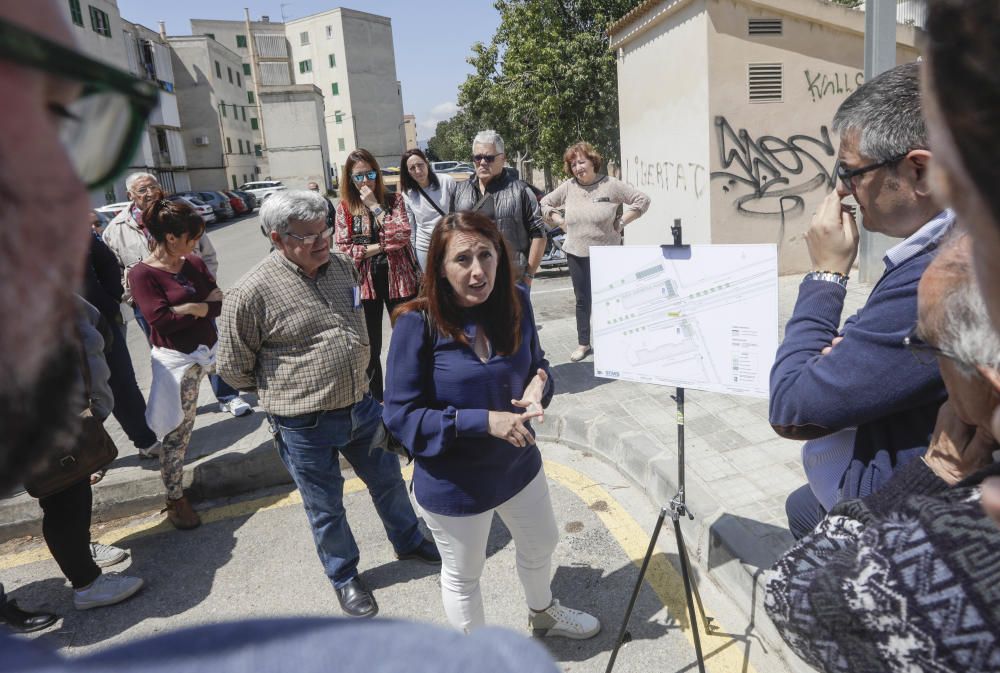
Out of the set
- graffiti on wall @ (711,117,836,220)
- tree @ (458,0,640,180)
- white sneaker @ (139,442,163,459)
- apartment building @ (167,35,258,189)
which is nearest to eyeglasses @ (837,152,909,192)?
apartment building @ (167,35,258,189)

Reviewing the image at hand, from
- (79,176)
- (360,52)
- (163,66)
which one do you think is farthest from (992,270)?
(360,52)

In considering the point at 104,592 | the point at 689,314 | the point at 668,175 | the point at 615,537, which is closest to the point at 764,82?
the point at 668,175

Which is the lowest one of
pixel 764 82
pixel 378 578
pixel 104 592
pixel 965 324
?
pixel 378 578

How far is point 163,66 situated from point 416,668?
819 mm

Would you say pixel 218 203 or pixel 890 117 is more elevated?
pixel 218 203

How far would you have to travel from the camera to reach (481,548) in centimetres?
251

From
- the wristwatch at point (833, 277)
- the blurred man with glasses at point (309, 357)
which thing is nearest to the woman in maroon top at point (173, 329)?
the blurred man with glasses at point (309, 357)

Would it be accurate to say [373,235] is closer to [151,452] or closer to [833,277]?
[151,452]

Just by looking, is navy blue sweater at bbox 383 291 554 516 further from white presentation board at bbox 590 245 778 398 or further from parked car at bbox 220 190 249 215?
parked car at bbox 220 190 249 215

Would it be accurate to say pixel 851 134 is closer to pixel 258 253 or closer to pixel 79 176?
pixel 79 176

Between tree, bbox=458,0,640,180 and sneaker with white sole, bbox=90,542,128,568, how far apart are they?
1506 cm

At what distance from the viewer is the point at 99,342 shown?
8.85 feet

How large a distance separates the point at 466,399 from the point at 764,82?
24.4 ft

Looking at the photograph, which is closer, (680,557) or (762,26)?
(680,557)
